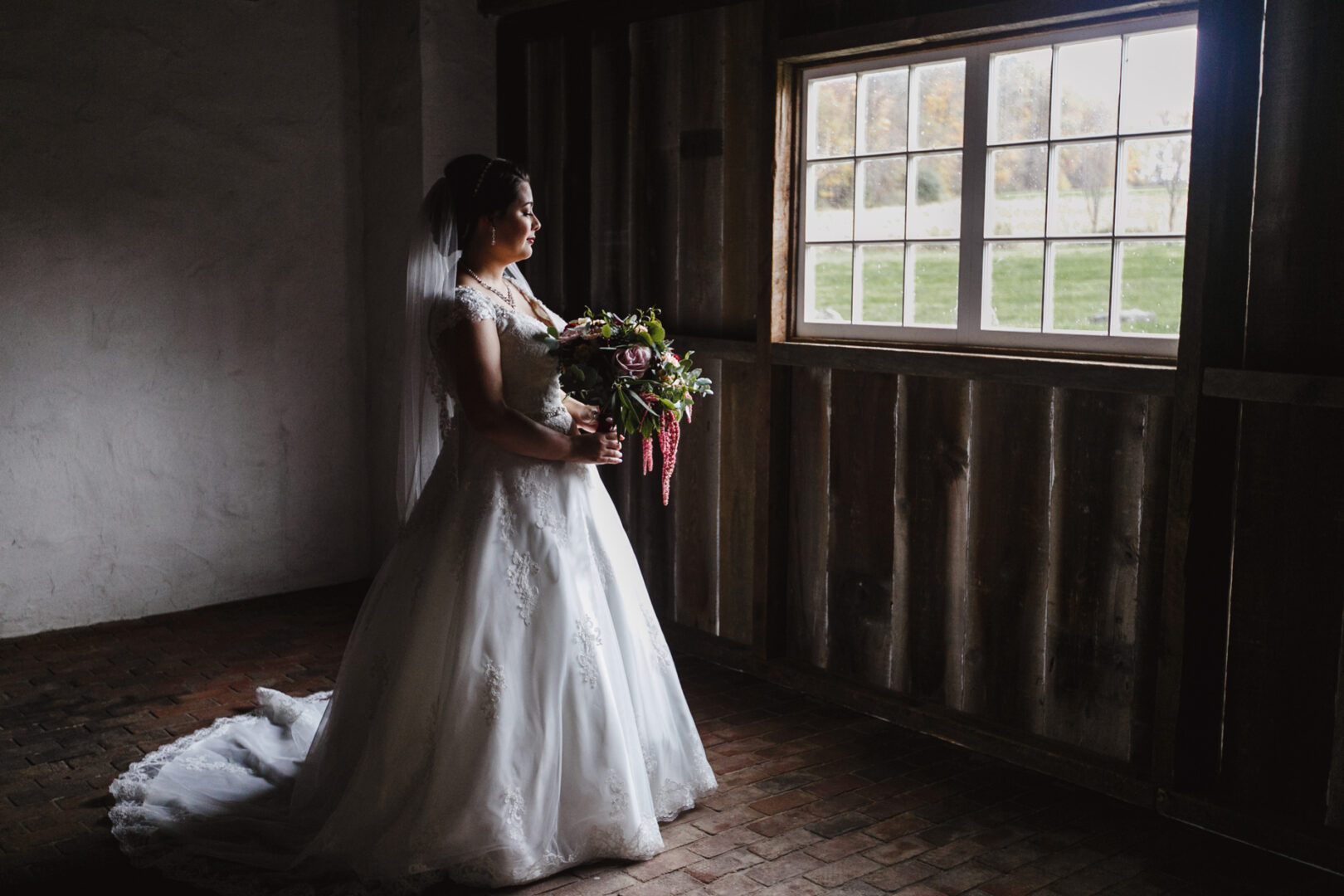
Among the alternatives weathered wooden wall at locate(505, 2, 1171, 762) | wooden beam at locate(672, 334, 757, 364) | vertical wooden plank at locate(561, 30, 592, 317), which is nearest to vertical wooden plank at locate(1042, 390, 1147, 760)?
weathered wooden wall at locate(505, 2, 1171, 762)

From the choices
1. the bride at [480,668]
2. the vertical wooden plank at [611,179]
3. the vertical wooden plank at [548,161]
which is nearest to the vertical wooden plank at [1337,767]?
the bride at [480,668]

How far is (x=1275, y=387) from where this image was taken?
3178 mm

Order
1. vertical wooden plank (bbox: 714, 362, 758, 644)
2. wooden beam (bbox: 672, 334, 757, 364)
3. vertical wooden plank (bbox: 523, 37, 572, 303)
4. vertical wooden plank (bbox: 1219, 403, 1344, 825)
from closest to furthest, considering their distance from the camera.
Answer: vertical wooden plank (bbox: 1219, 403, 1344, 825) → wooden beam (bbox: 672, 334, 757, 364) → vertical wooden plank (bbox: 714, 362, 758, 644) → vertical wooden plank (bbox: 523, 37, 572, 303)

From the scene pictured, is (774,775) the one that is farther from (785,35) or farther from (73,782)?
(785,35)

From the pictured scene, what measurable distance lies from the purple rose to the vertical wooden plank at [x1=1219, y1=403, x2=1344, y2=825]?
1736mm

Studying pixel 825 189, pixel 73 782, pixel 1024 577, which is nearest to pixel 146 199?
pixel 73 782

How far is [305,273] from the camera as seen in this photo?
6016 millimetres

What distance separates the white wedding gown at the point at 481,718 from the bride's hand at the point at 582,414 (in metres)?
0.07

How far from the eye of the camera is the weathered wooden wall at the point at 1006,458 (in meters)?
3.21

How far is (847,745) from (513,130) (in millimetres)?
3464

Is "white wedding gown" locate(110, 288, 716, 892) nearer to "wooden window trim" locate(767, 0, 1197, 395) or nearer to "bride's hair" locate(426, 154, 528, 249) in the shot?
"bride's hair" locate(426, 154, 528, 249)

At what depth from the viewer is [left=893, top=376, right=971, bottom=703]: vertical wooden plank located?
4066 mm

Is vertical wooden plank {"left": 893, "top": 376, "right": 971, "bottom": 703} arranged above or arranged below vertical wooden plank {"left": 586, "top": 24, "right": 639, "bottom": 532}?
below

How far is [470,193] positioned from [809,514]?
198 centimetres
